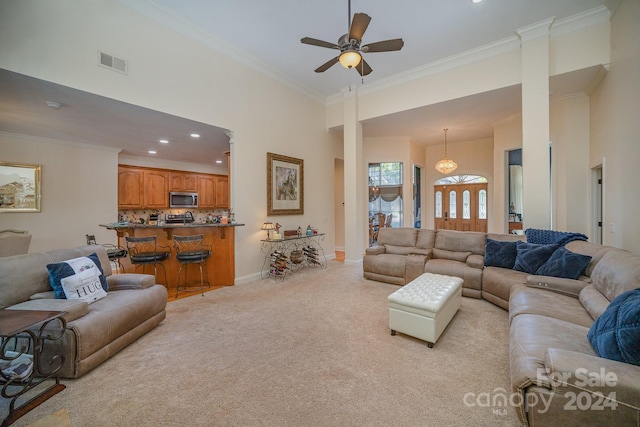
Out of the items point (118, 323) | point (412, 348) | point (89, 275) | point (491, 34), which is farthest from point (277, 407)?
point (491, 34)

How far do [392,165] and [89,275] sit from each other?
7.44m

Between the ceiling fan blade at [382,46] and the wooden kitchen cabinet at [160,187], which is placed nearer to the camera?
the ceiling fan blade at [382,46]

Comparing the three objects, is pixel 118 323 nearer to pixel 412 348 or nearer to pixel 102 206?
pixel 412 348

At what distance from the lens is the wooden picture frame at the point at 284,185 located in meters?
5.14

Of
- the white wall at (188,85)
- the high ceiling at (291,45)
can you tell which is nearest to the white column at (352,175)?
the high ceiling at (291,45)

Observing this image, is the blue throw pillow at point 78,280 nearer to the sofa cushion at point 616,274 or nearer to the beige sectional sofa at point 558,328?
the beige sectional sofa at point 558,328

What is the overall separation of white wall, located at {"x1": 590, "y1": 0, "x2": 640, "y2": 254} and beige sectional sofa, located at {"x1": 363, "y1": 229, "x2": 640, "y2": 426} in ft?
2.62

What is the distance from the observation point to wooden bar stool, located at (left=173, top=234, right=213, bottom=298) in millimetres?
3871

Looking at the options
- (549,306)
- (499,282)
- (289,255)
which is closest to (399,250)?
(499,282)

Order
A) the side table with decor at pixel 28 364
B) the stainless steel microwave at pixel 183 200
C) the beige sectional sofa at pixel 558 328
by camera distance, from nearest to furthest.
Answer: the beige sectional sofa at pixel 558 328 < the side table with decor at pixel 28 364 < the stainless steel microwave at pixel 183 200

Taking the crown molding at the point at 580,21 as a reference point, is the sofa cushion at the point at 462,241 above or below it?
below

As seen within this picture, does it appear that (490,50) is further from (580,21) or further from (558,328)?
(558,328)

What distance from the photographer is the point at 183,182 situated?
25.5 ft

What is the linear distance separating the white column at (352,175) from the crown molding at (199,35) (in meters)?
1.37
